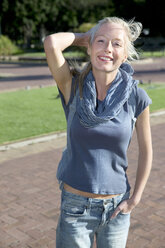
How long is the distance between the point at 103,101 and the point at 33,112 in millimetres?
9450

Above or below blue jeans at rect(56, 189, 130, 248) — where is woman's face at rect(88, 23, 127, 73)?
above

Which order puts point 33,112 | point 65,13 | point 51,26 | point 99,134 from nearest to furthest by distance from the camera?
point 99,134
point 33,112
point 65,13
point 51,26

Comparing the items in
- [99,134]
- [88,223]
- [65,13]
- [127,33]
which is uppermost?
[127,33]

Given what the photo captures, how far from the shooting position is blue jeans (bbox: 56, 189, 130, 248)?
2121mm

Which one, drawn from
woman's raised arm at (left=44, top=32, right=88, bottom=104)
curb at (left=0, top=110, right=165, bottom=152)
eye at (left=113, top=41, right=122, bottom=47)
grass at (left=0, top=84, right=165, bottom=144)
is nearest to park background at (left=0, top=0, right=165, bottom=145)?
grass at (left=0, top=84, right=165, bottom=144)

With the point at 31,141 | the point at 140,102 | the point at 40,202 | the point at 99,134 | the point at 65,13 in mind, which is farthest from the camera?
the point at 65,13

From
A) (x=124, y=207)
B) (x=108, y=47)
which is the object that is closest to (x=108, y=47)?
(x=108, y=47)

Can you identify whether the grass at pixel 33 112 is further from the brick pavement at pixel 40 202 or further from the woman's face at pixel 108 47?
the woman's face at pixel 108 47

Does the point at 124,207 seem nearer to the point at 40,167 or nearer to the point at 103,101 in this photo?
the point at 103,101

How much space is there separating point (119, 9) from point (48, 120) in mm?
51352

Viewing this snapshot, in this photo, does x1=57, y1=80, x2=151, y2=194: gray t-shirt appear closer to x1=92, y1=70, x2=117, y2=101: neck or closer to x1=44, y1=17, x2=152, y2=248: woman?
x1=44, y1=17, x2=152, y2=248: woman

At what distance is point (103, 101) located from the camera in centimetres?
221

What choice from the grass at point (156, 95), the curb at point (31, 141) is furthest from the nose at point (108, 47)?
the grass at point (156, 95)

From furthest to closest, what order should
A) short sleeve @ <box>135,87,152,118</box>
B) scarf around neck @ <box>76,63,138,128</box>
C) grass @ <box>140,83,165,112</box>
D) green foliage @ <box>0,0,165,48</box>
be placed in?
green foliage @ <box>0,0,165,48</box> < grass @ <box>140,83,165,112</box> < short sleeve @ <box>135,87,152,118</box> < scarf around neck @ <box>76,63,138,128</box>
